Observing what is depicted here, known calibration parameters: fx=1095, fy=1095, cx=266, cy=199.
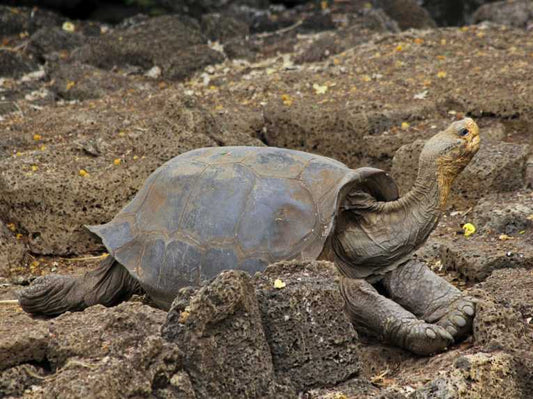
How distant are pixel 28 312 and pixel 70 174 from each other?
1.44 metres

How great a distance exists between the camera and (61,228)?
19.6 ft

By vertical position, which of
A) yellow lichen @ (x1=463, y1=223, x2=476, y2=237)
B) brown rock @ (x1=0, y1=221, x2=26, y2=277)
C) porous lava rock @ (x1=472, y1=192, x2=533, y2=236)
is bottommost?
brown rock @ (x1=0, y1=221, x2=26, y2=277)

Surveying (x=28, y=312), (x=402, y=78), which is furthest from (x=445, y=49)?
(x=28, y=312)

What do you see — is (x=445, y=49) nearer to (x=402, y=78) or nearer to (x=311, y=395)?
(x=402, y=78)

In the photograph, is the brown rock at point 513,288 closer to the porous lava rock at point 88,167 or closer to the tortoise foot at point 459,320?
the tortoise foot at point 459,320

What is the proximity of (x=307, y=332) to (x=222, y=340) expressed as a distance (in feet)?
1.14

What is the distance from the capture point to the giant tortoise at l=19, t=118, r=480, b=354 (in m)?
4.28

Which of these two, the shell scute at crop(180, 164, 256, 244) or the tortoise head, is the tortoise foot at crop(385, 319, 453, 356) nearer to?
the tortoise head

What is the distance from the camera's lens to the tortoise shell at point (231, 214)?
4.32 metres

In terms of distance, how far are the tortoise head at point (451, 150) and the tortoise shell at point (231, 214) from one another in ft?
0.91

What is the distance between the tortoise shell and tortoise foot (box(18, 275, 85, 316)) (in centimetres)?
29

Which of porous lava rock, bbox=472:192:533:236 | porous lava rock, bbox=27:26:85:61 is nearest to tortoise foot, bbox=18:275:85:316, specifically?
porous lava rock, bbox=472:192:533:236

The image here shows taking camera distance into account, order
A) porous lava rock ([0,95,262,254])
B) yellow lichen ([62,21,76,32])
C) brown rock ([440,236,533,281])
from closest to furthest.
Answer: brown rock ([440,236,533,281]), porous lava rock ([0,95,262,254]), yellow lichen ([62,21,76,32])

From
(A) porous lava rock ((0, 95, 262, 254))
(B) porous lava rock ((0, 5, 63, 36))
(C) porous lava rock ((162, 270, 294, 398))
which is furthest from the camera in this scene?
(B) porous lava rock ((0, 5, 63, 36))
